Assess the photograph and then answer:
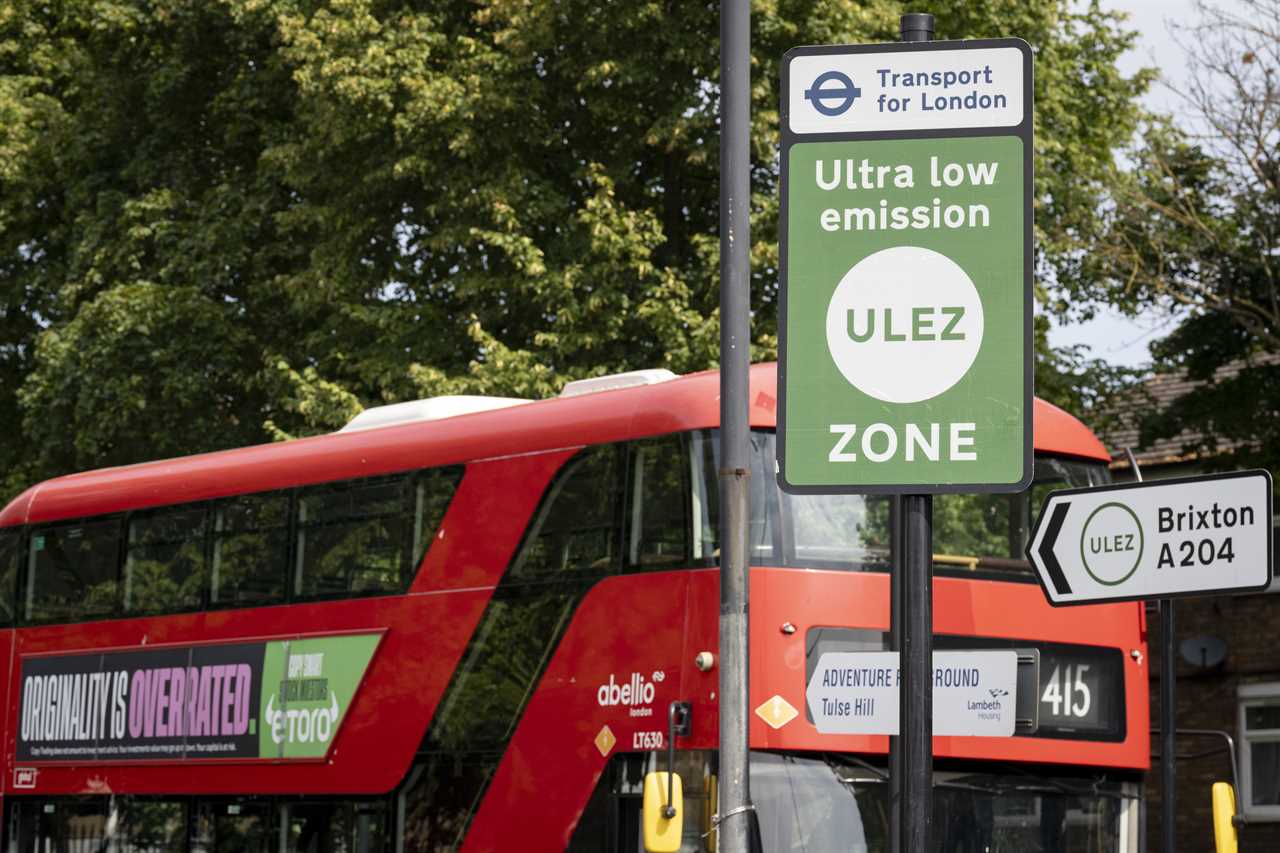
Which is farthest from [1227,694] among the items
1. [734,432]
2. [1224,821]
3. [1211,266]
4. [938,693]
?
[938,693]

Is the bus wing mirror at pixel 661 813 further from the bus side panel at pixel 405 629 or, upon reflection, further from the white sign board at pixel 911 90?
the white sign board at pixel 911 90

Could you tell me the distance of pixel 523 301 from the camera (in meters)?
22.6

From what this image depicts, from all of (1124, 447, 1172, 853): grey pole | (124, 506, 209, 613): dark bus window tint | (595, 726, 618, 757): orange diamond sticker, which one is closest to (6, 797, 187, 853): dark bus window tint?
(124, 506, 209, 613): dark bus window tint

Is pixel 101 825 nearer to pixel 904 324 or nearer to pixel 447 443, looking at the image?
pixel 447 443

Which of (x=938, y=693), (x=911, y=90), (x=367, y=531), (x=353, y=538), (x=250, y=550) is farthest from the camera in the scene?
(x=250, y=550)

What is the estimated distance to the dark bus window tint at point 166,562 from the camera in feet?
50.8

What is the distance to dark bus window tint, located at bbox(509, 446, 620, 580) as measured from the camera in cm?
1251

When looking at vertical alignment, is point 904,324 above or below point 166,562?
below

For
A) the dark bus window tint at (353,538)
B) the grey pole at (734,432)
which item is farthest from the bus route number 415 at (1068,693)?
the dark bus window tint at (353,538)

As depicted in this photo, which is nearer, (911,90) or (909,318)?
(909,318)

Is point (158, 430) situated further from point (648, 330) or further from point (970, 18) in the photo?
point (970, 18)

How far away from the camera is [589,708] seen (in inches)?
484

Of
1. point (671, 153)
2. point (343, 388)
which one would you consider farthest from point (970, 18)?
point (343, 388)

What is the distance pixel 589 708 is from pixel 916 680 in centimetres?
733
